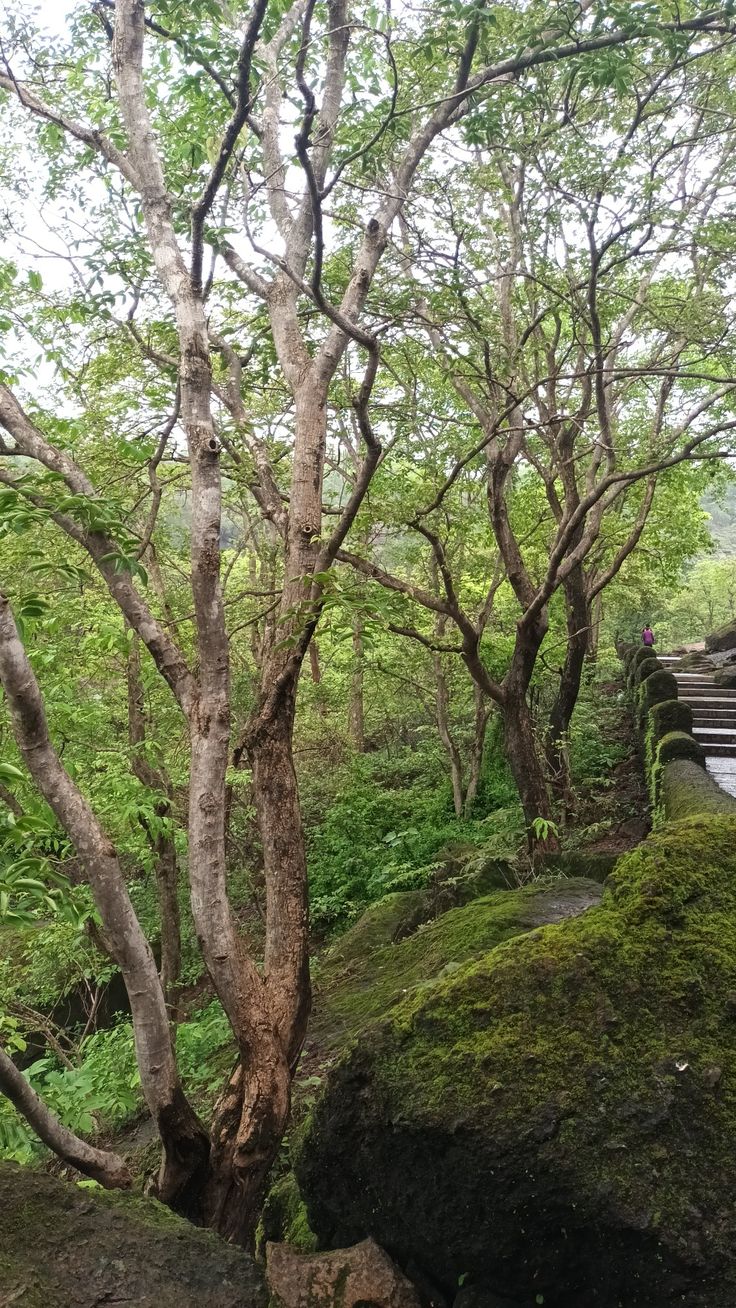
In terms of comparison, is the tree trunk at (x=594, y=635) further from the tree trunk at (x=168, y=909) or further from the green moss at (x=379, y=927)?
the tree trunk at (x=168, y=909)

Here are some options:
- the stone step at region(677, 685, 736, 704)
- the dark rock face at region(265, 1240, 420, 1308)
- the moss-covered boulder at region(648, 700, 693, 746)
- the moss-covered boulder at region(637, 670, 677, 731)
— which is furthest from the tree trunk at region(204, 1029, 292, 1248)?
the stone step at region(677, 685, 736, 704)

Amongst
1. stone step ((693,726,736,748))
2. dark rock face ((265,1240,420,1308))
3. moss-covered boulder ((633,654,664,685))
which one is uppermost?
moss-covered boulder ((633,654,664,685))

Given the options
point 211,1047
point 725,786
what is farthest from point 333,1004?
point 725,786

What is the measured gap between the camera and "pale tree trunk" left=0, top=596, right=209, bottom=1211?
8.75 ft

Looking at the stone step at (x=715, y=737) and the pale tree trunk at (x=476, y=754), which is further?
the pale tree trunk at (x=476, y=754)

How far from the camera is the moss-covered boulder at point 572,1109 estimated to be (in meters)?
2.13

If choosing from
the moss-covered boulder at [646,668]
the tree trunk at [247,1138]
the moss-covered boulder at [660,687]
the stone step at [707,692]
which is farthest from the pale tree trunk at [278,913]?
the moss-covered boulder at [646,668]

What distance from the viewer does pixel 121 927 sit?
2.99 metres

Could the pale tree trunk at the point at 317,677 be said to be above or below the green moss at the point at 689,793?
above

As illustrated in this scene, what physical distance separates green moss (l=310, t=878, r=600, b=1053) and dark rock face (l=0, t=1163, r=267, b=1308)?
1458 millimetres

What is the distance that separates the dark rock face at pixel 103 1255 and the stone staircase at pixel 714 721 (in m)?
6.30

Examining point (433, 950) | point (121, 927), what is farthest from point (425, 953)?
point (121, 927)

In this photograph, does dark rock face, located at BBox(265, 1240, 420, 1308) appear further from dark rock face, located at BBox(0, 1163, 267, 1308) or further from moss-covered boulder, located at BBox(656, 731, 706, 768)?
moss-covered boulder, located at BBox(656, 731, 706, 768)

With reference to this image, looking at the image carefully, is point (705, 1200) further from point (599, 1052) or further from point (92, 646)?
point (92, 646)
